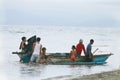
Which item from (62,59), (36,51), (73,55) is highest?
(36,51)

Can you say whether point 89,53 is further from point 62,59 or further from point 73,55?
point 62,59

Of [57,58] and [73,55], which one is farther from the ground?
[73,55]

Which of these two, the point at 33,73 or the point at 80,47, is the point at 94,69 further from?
the point at 33,73

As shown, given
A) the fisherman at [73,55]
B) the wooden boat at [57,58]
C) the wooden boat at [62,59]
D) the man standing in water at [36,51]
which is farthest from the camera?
the wooden boat at [62,59]

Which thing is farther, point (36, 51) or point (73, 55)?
point (73, 55)

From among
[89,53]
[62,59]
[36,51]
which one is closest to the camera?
[36,51]

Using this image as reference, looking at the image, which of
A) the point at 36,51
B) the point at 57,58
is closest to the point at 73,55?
the point at 57,58

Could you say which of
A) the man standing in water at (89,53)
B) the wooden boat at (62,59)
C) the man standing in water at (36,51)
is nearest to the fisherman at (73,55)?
the wooden boat at (62,59)

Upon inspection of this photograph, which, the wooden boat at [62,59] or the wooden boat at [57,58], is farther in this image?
the wooden boat at [62,59]

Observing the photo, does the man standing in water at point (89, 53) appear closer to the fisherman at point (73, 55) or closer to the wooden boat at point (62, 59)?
the wooden boat at point (62, 59)

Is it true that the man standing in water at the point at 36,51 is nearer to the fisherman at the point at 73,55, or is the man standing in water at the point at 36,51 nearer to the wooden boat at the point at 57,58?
the wooden boat at the point at 57,58

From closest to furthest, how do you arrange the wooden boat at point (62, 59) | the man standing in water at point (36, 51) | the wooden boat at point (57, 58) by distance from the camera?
the man standing in water at point (36, 51) → the wooden boat at point (57, 58) → the wooden boat at point (62, 59)

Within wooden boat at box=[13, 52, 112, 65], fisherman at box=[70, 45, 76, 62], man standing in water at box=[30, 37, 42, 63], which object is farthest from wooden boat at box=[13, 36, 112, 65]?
man standing in water at box=[30, 37, 42, 63]

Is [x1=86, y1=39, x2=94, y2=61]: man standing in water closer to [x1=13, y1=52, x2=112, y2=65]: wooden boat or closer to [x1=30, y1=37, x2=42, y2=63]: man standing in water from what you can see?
[x1=13, y1=52, x2=112, y2=65]: wooden boat
